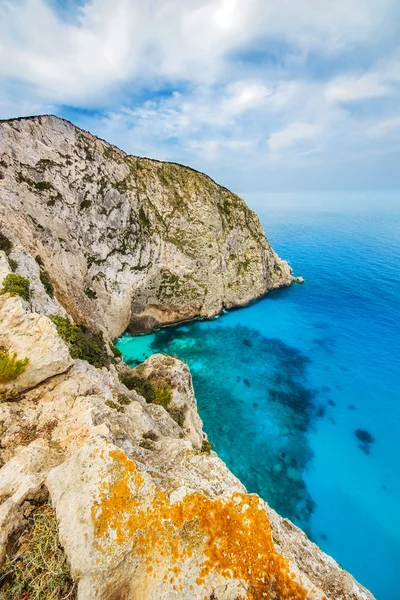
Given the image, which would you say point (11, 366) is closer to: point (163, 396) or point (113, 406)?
point (113, 406)

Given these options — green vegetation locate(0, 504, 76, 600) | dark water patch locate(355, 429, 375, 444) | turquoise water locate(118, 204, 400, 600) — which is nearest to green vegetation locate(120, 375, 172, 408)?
turquoise water locate(118, 204, 400, 600)

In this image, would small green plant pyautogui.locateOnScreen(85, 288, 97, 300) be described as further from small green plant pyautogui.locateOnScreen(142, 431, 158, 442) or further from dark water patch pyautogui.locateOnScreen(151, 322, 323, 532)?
small green plant pyautogui.locateOnScreen(142, 431, 158, 442)

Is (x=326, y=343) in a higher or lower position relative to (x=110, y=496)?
lower

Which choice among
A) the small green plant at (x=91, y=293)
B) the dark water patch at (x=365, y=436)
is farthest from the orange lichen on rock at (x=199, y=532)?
the small green plant at (x=91, y=293)

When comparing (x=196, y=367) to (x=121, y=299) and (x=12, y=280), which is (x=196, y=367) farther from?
(x=12, y=280)

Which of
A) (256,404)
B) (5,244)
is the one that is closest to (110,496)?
(5,244)

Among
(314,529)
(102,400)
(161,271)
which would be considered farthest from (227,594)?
(161,271)

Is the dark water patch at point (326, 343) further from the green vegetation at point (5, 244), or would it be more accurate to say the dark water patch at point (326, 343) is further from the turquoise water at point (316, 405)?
the green vegetation at point (5, 244)
